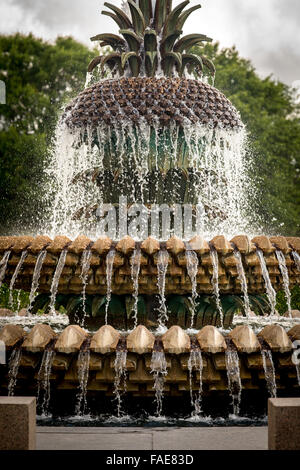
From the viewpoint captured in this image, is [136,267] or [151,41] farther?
[151,41]

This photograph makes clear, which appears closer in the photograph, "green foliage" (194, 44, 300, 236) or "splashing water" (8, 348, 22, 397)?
"splashing water" (8, 348, 22, 397)

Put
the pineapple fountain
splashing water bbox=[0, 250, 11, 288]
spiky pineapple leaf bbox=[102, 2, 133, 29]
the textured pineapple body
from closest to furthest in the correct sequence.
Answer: the pineapple fountain, splashing water bbox=[0, 250, 11, 288], the textured pineapple body, spiky pineapple leaf bbox=[102, 2, 133, 29]

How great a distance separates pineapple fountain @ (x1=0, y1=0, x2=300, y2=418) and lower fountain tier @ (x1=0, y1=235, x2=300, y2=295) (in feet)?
0.05

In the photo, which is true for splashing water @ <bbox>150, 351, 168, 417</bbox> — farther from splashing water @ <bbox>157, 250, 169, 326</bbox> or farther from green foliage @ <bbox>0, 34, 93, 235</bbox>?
green foliage @ <bbox>0, 34, 93, 235</bbox>

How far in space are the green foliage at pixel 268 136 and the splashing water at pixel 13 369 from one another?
860 inches

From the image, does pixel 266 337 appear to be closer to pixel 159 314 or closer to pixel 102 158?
pixel 159 314

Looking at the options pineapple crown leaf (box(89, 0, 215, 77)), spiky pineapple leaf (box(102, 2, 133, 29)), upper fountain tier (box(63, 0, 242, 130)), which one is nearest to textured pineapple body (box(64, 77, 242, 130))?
upper fountain tier (box(63, 0, 242, 130))

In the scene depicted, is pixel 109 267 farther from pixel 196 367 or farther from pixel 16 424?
pixel 16 424

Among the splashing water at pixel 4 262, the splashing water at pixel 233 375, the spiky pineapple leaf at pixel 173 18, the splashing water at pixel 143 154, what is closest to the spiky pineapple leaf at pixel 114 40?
the spiky pineapple leaf at pixel 173 18

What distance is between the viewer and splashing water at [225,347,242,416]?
574cm

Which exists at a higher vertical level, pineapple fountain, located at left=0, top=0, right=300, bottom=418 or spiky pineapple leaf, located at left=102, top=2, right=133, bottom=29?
spiky pineapple leaf, located at left=102, top=2, right=133, bottom=29

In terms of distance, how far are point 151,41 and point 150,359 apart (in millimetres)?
4591

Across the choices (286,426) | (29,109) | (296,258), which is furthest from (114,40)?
(29,109)

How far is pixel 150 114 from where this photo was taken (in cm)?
774
